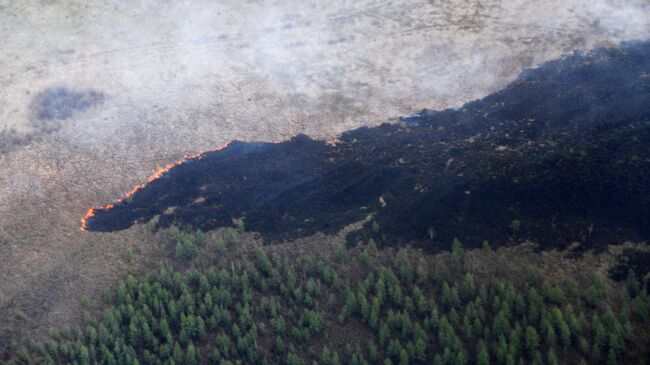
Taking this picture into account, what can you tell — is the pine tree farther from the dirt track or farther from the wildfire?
the wildfire

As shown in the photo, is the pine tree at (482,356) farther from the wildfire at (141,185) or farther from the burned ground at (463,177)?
the wildfire at (141,185)

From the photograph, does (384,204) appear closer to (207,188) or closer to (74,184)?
(207,188)

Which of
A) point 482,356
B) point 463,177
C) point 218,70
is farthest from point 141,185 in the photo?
point 482,356

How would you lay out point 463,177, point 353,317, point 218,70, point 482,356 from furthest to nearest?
point 218,70
point 463,177
point 353,317
point 482,356

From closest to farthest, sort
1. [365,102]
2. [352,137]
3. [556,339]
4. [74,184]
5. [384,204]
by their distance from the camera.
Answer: [556,339], [384,204], [74,184], [352,137], [365,102]

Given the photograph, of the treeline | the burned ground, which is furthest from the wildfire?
the treeline

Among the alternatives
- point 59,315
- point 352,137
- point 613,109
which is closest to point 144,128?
point 352,137

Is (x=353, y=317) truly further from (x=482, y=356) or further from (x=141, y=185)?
(x=141, y=185)
